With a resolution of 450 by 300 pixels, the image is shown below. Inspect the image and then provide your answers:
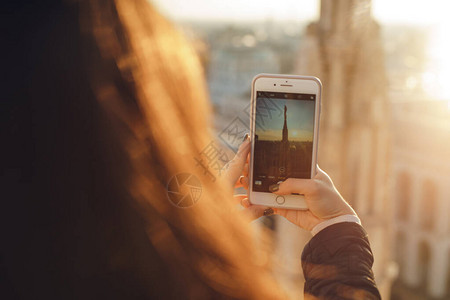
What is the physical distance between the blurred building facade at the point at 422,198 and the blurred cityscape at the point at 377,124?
0.06 feet

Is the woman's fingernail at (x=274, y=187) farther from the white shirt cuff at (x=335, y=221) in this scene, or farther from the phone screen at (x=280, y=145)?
the white shirt cuff at (x=335, y=221)

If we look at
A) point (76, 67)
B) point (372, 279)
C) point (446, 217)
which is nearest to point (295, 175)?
point (372, 279)

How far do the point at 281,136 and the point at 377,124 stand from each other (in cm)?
359

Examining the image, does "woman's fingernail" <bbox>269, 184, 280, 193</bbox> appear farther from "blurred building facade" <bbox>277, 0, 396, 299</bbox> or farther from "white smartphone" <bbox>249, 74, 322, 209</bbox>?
"blurred building facade" <bbox>277, 0, 396, 299</bbox>

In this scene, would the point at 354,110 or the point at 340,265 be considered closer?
the point at 340,265

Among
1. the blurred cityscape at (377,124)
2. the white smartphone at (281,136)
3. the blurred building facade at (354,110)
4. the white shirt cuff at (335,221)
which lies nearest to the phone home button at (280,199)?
the white smartphone at (281,136)

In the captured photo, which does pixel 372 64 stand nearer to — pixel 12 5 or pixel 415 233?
pixel 12 5

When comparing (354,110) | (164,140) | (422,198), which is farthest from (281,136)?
(422,198)

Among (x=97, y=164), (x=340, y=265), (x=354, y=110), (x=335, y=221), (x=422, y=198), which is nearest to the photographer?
(x=97, y=164)

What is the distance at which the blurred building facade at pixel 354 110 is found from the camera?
4.06 metres

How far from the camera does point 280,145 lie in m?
0.99

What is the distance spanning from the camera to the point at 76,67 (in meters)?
0.53

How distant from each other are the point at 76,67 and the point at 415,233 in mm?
8880

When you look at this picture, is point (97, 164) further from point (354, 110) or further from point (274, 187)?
point (354, 110)
